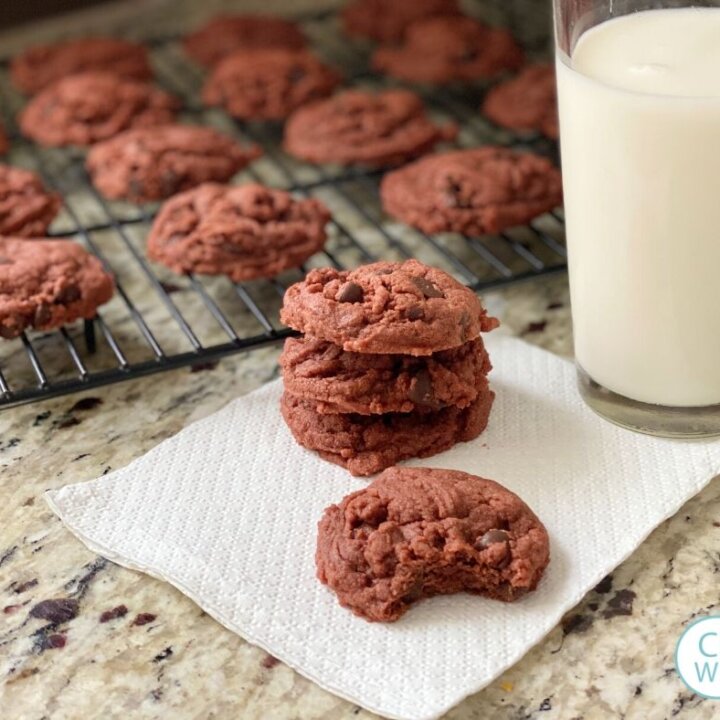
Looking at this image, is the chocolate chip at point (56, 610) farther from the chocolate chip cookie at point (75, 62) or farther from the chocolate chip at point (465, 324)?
the chocolate chip cookie at point (75, 62)

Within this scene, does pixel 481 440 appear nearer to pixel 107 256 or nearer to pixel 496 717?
pixel 496 717

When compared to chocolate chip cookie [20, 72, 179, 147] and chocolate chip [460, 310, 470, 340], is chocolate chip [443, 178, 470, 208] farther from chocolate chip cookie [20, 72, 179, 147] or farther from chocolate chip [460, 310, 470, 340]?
chocolate chip cookie [20, 72, 179, 147]

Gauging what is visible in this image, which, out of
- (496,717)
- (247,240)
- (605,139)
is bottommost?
(496,717)

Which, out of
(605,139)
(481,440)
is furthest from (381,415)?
(605,139)

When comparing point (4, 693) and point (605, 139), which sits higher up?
point (605, 139)

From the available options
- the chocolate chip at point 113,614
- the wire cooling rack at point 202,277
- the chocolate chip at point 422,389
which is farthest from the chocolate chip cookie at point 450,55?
the chocolate chip at point 113,614

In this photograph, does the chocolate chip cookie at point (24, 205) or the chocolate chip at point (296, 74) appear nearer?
the chocolate chip cookie at point (24, 205)

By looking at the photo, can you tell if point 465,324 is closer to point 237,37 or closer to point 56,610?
point 56,610

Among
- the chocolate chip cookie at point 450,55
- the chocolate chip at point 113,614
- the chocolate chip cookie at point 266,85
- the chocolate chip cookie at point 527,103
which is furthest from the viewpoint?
the chocolate chip cookie at point 450,55
